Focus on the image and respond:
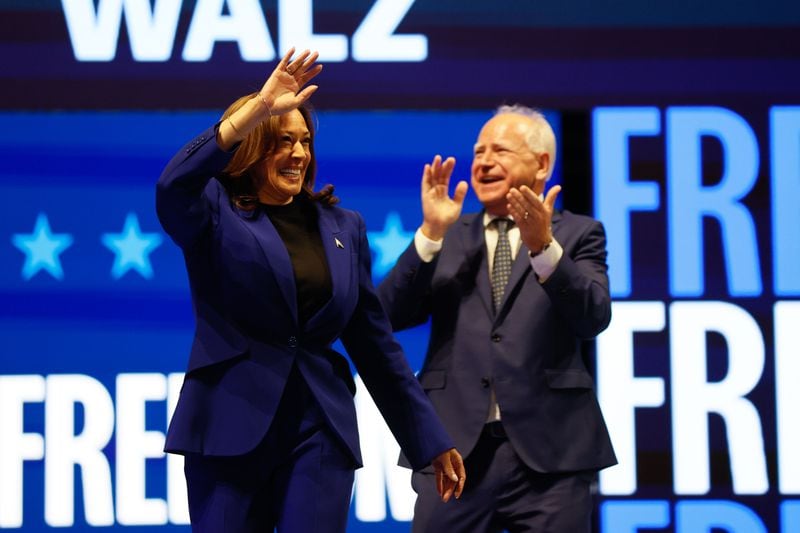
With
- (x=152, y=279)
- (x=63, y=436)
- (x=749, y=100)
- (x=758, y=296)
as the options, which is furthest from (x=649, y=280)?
(x=63, y=436)

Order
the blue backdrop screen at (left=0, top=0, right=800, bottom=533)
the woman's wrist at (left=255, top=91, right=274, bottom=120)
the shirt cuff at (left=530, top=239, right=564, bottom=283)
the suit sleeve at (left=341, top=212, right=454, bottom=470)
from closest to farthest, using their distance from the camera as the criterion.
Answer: the woman's wrist at (left=255, top=91, right=274, bottom=120) → the suit sleeve at (left=341, top=212, right=454, bottom=470) → the shirt cuff at (left=530, top=239, right=564, bottom=283) → the blue backdrop screen at (left=0, top=0, right=800, bottom=533)

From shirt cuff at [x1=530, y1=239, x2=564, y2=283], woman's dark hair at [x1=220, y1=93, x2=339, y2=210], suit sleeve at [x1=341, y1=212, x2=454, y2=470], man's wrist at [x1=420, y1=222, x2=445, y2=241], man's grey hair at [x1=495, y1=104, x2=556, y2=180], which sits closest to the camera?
woman's dark hair at [x1=220, y1=93, x2=339, y2=210]

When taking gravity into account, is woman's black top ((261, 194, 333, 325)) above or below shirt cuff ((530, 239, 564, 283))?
below

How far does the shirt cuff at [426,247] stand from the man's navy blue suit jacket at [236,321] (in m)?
0.84

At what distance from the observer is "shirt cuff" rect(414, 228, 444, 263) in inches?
147

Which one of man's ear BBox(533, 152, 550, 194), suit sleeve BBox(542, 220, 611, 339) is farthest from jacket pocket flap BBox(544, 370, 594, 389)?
man's ear BBox(533, 152, 550, 194)

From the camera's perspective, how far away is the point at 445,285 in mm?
3797

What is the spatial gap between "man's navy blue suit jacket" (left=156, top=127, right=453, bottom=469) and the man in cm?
83

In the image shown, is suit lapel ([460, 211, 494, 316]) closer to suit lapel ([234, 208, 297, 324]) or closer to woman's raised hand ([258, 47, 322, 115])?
suit lapel ([234, 208, 297, 324])

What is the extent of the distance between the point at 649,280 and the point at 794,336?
62 cm

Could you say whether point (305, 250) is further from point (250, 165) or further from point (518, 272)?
point (518, 272)

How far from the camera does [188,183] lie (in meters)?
2.63

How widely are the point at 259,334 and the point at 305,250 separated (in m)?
0.24

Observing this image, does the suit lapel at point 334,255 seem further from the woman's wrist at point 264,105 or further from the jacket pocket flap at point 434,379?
the jacket pocket flap at point 434,379
